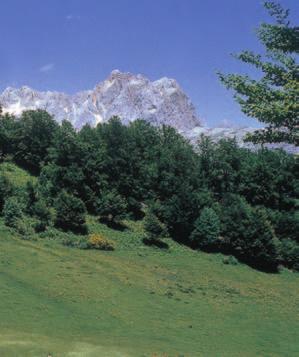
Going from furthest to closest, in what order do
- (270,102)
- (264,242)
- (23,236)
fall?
1. (264,242)
2. (23,236)
3. (270,102)

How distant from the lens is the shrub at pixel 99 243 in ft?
238

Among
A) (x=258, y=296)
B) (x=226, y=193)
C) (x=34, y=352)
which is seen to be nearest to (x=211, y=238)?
(x=226, y=193)

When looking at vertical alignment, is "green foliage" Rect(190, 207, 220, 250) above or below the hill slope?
above

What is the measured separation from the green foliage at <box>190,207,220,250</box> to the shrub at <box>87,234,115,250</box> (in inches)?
661

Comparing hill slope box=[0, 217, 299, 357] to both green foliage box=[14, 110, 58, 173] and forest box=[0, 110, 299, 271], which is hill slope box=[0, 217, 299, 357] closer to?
forest box=[0, 110, 299, 271]

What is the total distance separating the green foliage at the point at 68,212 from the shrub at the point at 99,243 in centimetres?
523

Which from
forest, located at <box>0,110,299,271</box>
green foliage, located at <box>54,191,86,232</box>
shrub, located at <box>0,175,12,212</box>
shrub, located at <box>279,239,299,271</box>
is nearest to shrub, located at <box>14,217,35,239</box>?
forest, located at <box>0,110,299,271</box>

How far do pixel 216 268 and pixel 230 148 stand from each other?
38.6 m

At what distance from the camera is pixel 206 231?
3314 inches

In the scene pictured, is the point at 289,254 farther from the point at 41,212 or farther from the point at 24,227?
the point at 24,227

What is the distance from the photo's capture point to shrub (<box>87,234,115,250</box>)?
72438mm

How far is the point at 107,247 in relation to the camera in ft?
241

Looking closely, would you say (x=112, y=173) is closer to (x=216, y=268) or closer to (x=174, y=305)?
(x=216, y=268)

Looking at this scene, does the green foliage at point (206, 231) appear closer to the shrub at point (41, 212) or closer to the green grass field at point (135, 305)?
the green grass field at point (135, 305)
